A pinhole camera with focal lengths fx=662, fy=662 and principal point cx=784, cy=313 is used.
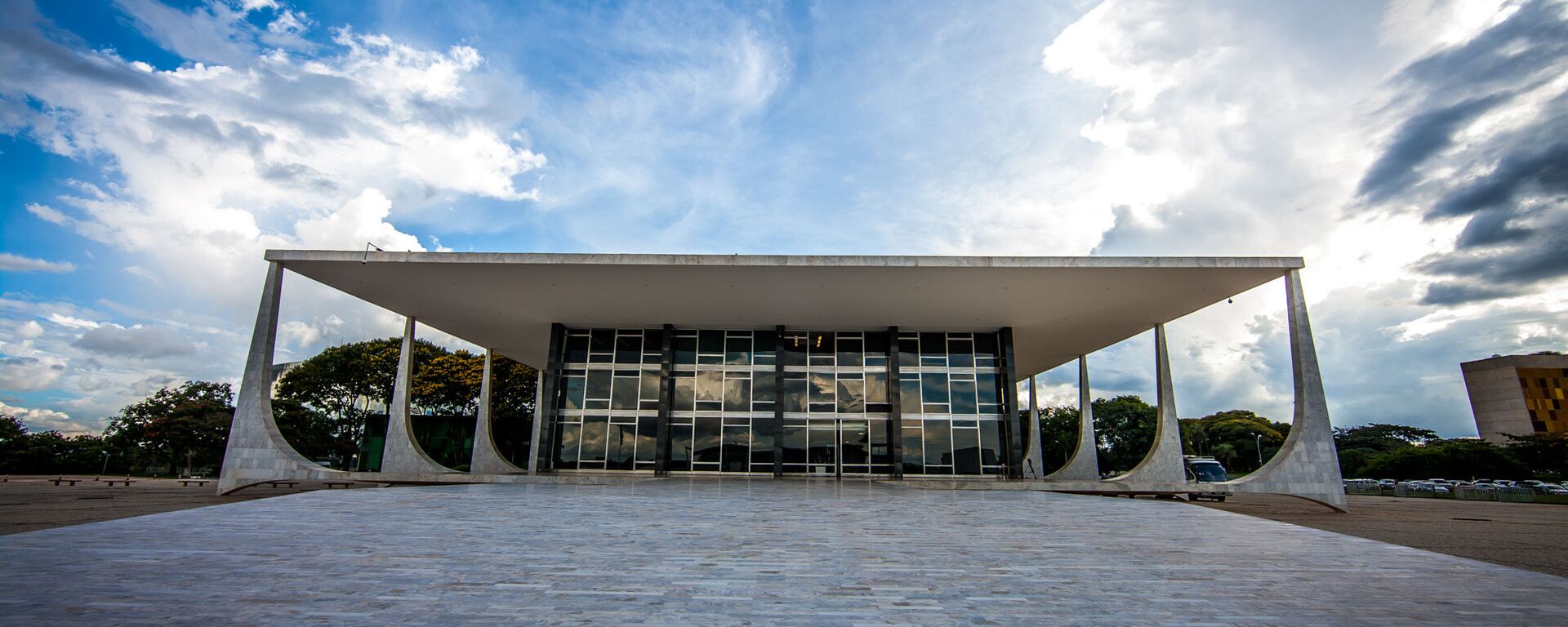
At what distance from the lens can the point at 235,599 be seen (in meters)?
4.62

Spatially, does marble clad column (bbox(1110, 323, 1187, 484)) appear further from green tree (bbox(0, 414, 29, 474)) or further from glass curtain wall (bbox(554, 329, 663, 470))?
green tree (bbox(0, 414, 29, 474))

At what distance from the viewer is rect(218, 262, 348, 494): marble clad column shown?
18.2 m

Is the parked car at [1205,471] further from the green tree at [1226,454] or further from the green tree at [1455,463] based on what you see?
the green tree at [1226,454]

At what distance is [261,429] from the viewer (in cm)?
1848

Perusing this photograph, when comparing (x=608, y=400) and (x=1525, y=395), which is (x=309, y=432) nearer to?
(x=608, y=400)

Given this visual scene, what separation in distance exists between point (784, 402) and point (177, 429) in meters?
36.8

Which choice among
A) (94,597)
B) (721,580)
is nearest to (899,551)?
(721,580)

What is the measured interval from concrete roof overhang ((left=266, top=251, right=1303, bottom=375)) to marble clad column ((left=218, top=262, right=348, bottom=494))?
4.60 ft

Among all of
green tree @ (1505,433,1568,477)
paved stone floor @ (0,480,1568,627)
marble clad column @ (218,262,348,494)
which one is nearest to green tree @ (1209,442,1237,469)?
green tree @ (1505,433,1568,477)

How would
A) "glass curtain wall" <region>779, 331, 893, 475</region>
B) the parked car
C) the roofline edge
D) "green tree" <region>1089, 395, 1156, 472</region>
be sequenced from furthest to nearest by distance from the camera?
"green tree" <region>1089, 395, 1156, 472</region> → the parked car → "glass curtain wall" <region>779, 331, 893, 475</region> → the roofline edge

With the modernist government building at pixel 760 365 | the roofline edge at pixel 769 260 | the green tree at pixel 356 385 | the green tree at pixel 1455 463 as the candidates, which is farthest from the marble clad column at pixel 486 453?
the green tree at pixel 1455 463

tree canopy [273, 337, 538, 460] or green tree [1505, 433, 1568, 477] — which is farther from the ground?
tree canopy [273, 337, 538, 460]

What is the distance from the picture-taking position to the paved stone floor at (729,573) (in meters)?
4.43

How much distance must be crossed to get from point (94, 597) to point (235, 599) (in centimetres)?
97
